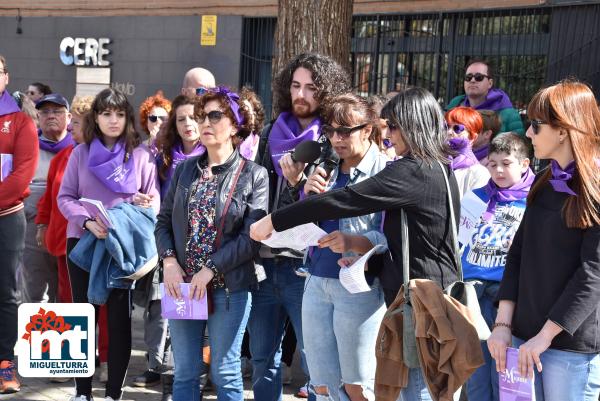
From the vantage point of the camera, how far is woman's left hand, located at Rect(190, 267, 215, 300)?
13.3 ft

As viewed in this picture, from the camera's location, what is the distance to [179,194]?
4250mm

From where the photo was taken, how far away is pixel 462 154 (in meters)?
4.81

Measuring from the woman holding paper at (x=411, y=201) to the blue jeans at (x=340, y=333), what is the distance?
28 cm

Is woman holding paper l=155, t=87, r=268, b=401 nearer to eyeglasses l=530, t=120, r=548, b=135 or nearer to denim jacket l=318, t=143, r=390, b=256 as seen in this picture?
denim jacket l=318, t=143, r=390, b=256

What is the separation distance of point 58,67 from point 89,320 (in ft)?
31.5

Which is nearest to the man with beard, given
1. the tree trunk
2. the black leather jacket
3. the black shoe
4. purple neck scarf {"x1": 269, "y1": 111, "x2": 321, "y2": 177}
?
purple neck scarf {"x1": 269, "y1": 111, "x2": 321, "y2": 177}

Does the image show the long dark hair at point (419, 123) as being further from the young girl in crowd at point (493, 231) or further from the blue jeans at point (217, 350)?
the blue jeans at point (217, 350)

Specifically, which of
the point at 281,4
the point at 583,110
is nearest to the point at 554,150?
the point at 583,110

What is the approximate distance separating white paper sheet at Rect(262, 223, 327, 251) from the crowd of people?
63mm

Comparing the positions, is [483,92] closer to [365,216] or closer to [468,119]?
[468,119]

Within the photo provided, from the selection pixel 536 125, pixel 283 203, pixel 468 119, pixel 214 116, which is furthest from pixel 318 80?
pixel 536 125

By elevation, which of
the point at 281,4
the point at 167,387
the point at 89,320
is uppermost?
the point at 281,4

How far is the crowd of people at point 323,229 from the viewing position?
3.02 m

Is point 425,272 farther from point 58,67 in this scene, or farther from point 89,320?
point 58,67
